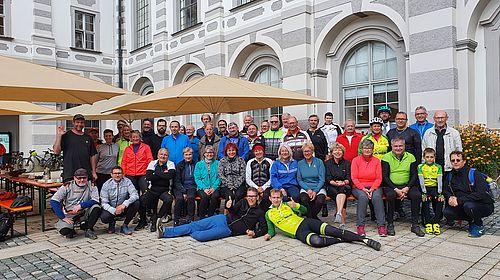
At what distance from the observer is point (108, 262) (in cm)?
499

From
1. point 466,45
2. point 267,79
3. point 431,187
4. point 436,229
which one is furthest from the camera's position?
point 267,79

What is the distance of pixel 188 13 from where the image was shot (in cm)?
1616

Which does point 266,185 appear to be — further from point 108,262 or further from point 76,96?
point 76,96

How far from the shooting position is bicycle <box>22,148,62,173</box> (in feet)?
47.9

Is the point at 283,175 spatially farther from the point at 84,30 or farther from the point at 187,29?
the point at 84,30

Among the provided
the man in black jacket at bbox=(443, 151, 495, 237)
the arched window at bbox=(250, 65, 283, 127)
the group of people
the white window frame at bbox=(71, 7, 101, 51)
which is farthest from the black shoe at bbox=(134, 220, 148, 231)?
the white window frame at bbox=(71, 7, 101, 51)

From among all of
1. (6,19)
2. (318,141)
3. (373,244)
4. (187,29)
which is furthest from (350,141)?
(6,19)

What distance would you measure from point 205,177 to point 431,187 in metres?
3.67

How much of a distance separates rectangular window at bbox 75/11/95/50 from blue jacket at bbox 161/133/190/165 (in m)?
13.8

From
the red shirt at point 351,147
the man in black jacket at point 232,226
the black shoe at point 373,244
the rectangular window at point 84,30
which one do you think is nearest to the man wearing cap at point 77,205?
the man in black jacket at point 232,226

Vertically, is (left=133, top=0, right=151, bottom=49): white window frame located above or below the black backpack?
above

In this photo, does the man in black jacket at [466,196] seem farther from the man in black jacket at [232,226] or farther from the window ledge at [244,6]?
the window ledge at [244,6]

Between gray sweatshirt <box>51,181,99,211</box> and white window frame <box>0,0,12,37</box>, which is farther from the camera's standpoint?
white window frame <box>0,0,12,37</box>

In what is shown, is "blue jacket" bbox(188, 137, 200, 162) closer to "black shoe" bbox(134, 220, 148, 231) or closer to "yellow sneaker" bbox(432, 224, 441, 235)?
"black shoe" bbox(134, 220, 148, 231)
